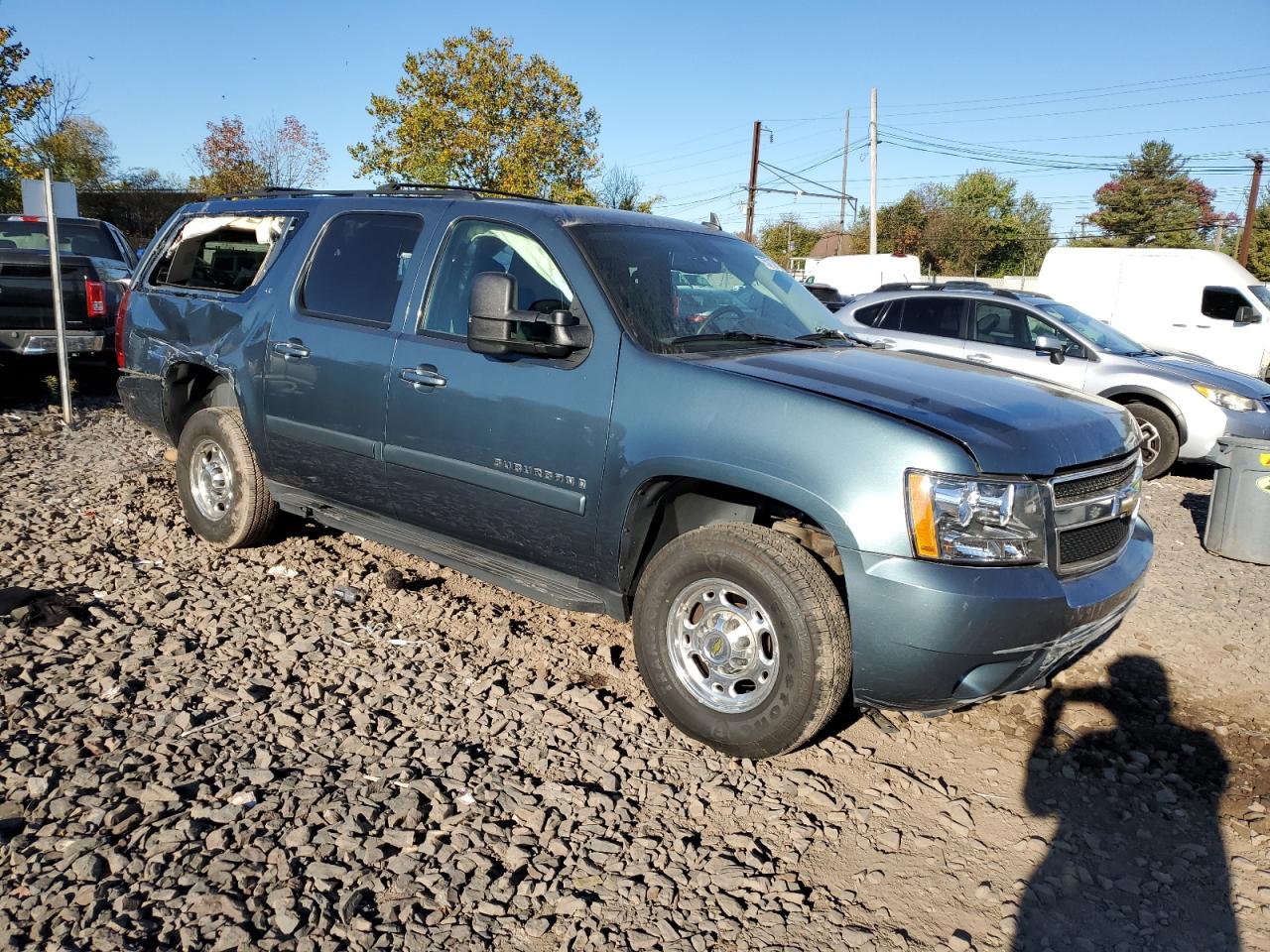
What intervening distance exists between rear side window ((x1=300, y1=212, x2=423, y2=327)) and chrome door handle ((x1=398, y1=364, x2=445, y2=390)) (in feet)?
1.16

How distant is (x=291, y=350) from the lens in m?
4.85

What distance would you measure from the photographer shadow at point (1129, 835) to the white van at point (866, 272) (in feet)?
69.9

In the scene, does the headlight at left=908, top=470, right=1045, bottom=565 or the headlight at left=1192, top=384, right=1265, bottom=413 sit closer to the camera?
the headlight at left=908, top=470, right=1045, bottom=565

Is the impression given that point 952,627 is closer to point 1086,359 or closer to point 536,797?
point 536,797

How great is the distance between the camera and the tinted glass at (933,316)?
10.2m

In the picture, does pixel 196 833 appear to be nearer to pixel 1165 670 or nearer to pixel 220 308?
pixel 220 308

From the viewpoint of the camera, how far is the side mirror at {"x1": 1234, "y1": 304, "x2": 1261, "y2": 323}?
14180 millimetres

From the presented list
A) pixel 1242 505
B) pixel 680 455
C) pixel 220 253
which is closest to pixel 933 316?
pixel 1242 505

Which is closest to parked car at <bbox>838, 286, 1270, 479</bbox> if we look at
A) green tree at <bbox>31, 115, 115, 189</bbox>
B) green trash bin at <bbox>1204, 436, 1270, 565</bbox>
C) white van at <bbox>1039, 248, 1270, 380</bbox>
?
green trash bin at <bbox>1204, 436, 1270, 565</bbox>

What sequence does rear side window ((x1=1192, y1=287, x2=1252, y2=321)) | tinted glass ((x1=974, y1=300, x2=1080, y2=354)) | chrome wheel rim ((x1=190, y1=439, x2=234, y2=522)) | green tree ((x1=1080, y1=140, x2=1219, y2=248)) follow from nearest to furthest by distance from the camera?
chrome wheel rim ((x1=190, y1=439, x2=234, y2=522)), tinted glass ((x1=974, y1=300, x2=1080, y2=354)), rear side window ((x1=1192, y1=287, x2=1252, y2=321)), green tree ((x1=1080, y1=140, x2=1219, y2=248))

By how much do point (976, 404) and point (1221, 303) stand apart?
48.1 ft

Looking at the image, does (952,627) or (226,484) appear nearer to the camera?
(952,627)

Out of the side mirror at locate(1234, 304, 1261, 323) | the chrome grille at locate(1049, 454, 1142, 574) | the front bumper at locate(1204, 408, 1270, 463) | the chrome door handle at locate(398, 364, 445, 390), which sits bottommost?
the front bumper at locate(1204, 408, 1270, 463)

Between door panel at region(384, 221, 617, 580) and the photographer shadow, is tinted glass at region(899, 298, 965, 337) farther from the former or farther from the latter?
door panel at region(384, 221, 617, 580)
